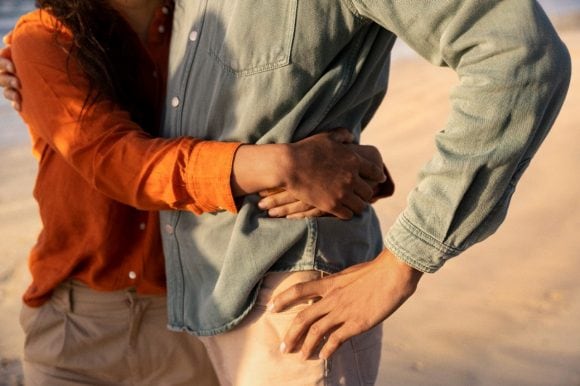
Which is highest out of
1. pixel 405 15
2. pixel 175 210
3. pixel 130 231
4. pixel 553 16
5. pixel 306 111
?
pixel 405 15

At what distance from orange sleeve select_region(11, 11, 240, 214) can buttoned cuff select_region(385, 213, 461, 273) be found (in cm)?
41

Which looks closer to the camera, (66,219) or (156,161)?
(156,161)

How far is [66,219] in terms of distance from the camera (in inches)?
98.2

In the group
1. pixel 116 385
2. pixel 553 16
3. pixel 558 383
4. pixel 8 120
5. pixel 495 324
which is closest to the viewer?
pixel 116 385

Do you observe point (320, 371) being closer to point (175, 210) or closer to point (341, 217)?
point (341, 217)

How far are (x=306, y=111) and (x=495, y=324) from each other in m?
2.80

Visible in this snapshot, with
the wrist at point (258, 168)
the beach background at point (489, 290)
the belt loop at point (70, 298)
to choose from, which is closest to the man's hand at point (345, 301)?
the wrist at point (258, 168)

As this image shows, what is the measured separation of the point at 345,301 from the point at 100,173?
0.68m

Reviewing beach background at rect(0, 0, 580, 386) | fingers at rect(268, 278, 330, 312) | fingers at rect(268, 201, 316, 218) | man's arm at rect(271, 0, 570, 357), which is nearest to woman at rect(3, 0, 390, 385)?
fingers at rect(268, 201, 316, 218)

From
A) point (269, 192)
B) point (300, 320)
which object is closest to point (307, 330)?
point (300, 320)

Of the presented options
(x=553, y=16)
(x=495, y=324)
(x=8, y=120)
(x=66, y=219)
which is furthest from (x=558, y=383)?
(x=553, y=16)

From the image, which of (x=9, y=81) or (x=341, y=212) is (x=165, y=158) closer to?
(x=341, y=212)

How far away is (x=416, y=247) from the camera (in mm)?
1878

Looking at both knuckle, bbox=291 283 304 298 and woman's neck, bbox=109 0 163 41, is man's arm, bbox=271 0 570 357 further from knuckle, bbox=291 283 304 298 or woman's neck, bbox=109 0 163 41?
woman's neck, bbox=109 0 163 41
